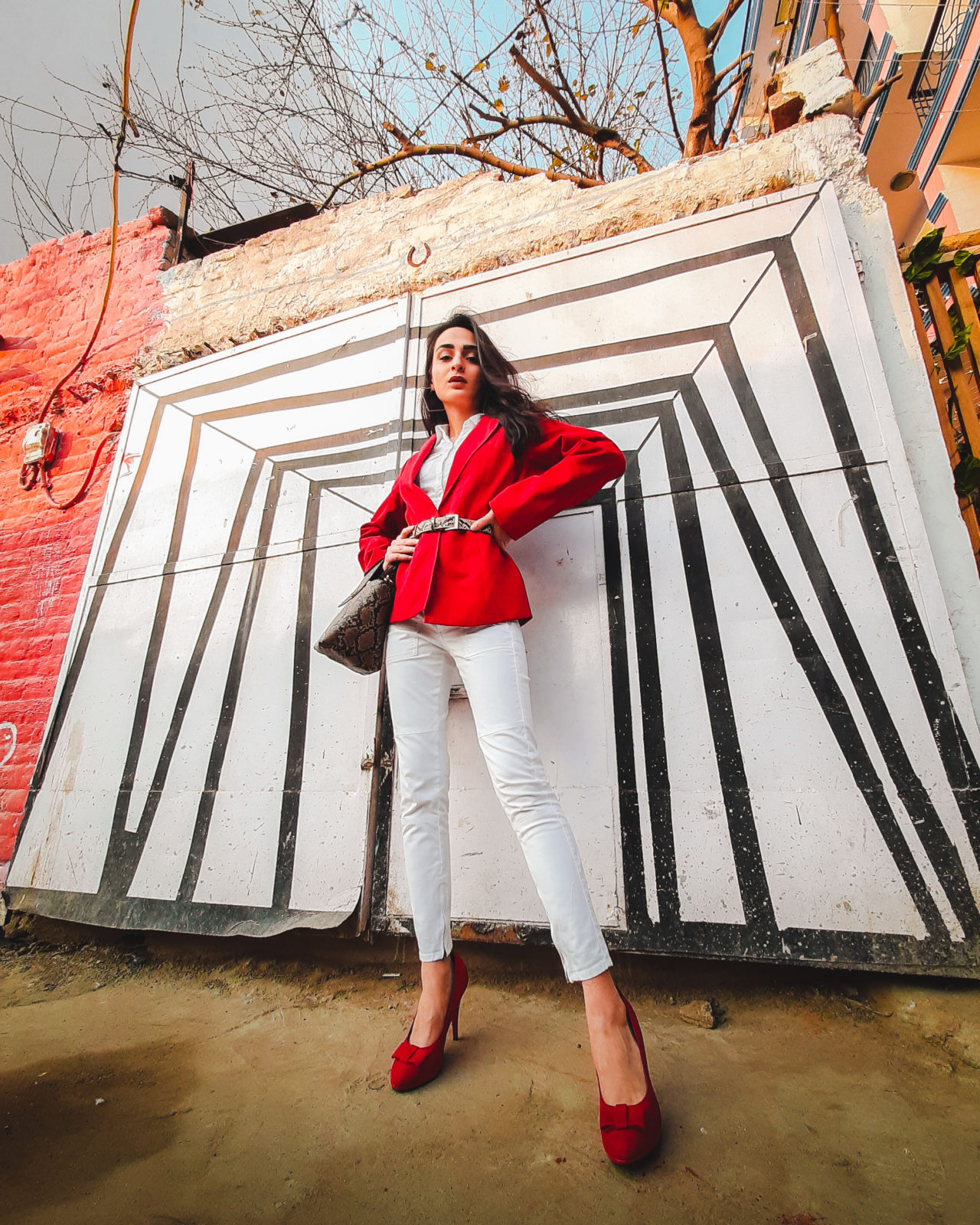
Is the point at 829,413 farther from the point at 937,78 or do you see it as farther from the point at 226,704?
the point at 937,78

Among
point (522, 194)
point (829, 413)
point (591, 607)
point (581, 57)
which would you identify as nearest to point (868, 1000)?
point (591, 607)

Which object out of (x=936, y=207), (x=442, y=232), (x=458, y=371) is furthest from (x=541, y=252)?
(x=936, y=207)

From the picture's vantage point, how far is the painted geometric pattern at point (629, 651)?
1563mm

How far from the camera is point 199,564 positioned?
2.58 metres

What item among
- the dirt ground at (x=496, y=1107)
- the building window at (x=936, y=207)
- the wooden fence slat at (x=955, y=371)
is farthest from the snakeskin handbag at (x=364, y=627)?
the building window at (x=936, y=207)

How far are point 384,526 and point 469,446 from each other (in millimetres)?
391

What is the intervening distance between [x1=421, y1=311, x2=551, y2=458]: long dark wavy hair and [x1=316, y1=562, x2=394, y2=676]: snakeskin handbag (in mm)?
540

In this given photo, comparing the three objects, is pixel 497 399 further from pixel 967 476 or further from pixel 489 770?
pixel 967 476

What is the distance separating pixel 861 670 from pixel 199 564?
2426mm

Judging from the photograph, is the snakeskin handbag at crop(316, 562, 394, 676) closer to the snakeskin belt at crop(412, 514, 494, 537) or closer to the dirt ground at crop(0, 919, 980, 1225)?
the snakeskin belt at crop(412, 514, 494, 537)

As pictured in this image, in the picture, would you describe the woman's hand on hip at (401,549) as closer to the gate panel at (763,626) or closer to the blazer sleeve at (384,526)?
the blazer sleeve at (384,526)

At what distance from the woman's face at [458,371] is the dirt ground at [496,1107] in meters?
1.68

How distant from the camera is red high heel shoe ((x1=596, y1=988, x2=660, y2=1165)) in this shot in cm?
104

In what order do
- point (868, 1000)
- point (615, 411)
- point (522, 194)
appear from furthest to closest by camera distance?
point (522, 194), point (615, 411), point (868, 1000)
